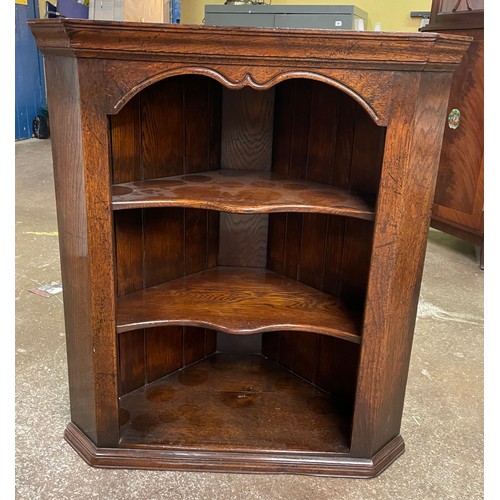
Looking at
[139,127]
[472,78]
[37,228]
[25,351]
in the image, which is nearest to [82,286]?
[139,127]

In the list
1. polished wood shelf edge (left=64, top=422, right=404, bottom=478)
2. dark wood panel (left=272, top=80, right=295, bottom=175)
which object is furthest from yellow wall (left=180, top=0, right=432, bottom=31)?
polished wood shelf edge (left=64, top=422, right=404, bottom=478)

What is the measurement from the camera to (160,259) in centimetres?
180

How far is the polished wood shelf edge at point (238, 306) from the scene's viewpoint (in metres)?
1.55

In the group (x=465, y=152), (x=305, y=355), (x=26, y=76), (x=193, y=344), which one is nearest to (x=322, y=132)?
(x=305, y=355)

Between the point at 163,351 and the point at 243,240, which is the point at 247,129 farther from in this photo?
the point at 163,351

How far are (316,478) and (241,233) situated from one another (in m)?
0.84

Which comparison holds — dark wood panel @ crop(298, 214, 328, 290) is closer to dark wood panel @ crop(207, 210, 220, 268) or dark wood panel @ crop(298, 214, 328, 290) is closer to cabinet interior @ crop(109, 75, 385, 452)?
cabinet interior @ crop(109, 75, 385, 452)

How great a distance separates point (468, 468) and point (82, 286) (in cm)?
128

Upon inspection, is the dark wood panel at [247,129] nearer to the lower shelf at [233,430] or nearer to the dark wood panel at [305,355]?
the dark wood panel at [305,355]

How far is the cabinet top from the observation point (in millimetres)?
1195

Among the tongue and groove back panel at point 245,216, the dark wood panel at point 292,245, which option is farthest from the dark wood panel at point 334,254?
the dark wood panel at point 292,245

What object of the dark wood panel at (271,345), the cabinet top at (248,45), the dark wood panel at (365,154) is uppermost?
the cabinet top at (248,45)

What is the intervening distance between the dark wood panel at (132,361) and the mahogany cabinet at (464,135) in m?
2.29

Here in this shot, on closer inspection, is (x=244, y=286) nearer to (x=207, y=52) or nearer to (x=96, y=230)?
(x=96, y=230)
